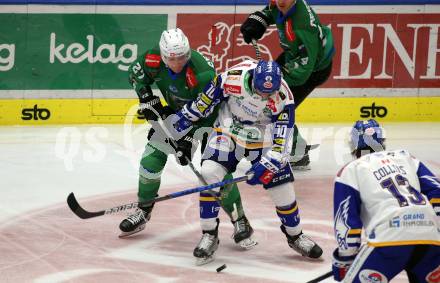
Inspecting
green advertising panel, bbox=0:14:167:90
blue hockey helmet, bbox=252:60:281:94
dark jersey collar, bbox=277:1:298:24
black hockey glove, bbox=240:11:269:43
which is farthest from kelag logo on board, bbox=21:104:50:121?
blue hockey helmet, bbox=252:60:281:94

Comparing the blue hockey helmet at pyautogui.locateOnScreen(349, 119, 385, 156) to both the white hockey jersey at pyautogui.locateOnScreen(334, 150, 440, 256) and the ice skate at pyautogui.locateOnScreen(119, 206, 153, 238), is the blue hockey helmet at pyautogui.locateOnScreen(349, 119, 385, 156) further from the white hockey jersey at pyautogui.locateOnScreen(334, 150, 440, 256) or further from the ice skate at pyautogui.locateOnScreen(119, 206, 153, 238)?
the ice skate at pyautogui.locateOnScreen(119, 206, 153, 238)

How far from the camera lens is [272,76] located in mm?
5457

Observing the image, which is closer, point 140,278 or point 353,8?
point 140,278

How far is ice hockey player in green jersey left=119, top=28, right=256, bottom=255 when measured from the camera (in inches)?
235

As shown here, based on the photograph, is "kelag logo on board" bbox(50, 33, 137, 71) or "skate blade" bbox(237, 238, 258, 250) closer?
"skate blade" bbox(237, 238, 258, 250)

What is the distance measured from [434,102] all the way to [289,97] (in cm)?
412

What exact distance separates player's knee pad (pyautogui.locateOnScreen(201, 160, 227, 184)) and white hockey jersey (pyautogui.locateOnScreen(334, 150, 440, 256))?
1632 millimetres

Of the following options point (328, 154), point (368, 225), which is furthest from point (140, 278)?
point (328, 154)

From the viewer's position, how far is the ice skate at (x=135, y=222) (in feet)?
20.3

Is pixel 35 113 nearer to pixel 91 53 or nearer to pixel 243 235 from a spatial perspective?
pixel 91 53

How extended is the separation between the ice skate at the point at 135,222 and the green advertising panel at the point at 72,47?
2948mm

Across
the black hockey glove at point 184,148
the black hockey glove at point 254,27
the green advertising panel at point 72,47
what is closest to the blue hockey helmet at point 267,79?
the black hockey glove at point 184,148

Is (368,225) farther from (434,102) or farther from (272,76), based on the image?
(434,102)

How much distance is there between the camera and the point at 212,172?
5625mm
